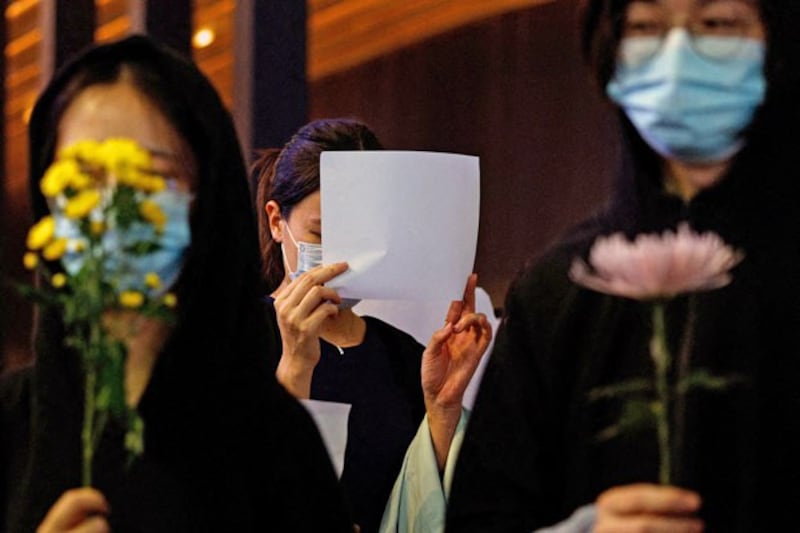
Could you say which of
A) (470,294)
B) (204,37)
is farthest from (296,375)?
(204,37)

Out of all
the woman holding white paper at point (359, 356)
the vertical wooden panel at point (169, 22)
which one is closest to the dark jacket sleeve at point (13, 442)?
the woman holding white paper at point (359, 356)

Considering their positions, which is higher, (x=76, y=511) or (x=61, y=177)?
(x=61, y=177)

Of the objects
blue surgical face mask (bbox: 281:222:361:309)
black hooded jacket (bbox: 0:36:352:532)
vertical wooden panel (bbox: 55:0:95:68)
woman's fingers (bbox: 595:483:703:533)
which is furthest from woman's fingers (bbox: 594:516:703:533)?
vertical wooden panel (bbox: 55:0:95:68)

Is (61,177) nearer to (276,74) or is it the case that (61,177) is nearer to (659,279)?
(659,279)

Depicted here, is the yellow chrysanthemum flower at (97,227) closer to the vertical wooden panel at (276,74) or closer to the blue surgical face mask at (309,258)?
the blue surgical face mask at (309,258)

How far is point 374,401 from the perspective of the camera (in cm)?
318

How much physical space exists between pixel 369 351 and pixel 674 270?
1.66m

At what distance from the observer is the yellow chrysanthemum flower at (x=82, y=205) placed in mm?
1628

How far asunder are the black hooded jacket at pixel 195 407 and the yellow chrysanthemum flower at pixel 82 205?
390 mm

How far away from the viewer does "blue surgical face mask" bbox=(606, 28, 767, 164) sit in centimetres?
194

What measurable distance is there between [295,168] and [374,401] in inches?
19.9

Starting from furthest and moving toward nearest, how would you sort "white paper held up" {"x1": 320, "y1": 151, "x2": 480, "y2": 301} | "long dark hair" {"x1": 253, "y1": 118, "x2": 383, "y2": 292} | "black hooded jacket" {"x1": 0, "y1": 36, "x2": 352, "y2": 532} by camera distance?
"long dark hair" {"x1": 253, "y1": 118, "x2": 383, "y2": 292} < "white paper held up" {"x1": 320, "y1": 151, "x2": 480, "y2": 301} < "black hooded jacket" {"x1": 0, "y1": 36, "x2": 352, "y2": 532}

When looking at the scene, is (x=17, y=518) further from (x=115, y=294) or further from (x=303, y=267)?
(x=303, y=267)

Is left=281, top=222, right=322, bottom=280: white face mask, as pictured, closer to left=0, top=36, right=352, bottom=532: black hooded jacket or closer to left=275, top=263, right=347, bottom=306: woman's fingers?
left=275, top=263, right=347, bottom=306: woman's fingers
